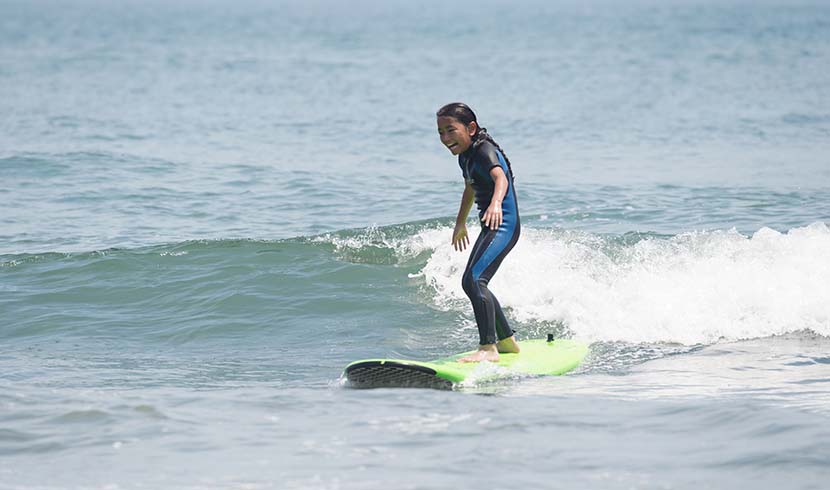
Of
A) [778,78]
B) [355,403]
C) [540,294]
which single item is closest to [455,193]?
[540,294]

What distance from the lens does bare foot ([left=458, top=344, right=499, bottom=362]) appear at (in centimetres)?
659

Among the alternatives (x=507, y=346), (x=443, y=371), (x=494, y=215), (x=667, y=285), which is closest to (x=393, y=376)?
(x=443, y=371)

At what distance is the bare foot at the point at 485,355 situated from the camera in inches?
259

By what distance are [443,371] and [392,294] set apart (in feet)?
11.7

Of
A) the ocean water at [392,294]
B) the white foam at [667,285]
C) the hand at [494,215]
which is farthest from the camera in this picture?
the white foam at [667,285]

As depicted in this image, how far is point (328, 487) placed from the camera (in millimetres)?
4672

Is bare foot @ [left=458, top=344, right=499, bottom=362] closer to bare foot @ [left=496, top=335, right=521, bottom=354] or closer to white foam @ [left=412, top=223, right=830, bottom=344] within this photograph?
bare foot @ [left=496, top=335, right=521, bottom=354]

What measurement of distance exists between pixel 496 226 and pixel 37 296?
16.9ft

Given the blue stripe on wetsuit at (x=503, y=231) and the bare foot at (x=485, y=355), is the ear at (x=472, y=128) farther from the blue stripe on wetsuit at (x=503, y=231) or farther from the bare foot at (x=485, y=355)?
the bare foot at (x=485, y=355)

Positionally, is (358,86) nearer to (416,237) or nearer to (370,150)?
(370,150)

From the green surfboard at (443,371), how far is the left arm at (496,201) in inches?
34.4

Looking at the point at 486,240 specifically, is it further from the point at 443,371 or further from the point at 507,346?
the point at 443,371

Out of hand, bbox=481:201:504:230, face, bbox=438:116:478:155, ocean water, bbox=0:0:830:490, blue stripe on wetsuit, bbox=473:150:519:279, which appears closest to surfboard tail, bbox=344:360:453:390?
ocean water, bbox=0:0:830:490

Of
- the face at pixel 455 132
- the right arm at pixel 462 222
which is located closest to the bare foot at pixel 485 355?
the right arm at pixel 462 222
